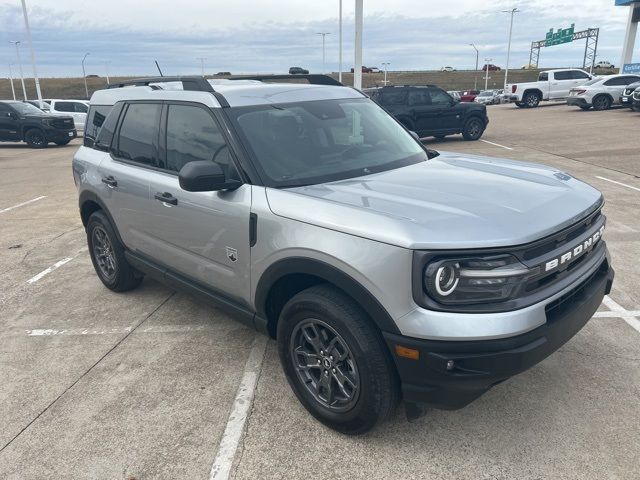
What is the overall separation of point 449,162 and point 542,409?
1.72 m

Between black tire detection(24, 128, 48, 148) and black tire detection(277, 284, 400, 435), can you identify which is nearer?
black tire detection(277, 284, 400, 435)

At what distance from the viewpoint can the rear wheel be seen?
23.9 meters

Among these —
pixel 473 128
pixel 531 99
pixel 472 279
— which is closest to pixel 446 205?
pixel 472 279

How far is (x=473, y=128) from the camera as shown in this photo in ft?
53.1

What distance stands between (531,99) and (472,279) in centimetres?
3051

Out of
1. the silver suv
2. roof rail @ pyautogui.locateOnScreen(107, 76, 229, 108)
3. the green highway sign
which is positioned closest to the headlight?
the silver suv

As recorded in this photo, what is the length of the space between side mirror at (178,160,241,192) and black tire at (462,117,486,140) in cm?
1448

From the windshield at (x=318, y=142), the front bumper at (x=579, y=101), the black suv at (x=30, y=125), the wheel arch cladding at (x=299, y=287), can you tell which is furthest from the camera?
the front bumper at (x=579, y=101)

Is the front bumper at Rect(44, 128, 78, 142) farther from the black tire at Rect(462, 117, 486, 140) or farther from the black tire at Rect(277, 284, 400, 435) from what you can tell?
the black tire at Rect(277, 284, 400, 435)

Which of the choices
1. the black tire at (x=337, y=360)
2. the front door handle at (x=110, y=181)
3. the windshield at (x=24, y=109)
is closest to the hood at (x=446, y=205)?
the black tire at (x=337, y=360)

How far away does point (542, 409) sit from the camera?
2.95 meters

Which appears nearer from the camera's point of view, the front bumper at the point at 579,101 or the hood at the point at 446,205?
the hood at the point at 446,205

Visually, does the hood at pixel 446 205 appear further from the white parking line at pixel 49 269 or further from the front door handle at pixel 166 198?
the white parking line at pixel 49 269

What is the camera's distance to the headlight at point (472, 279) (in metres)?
2.22
